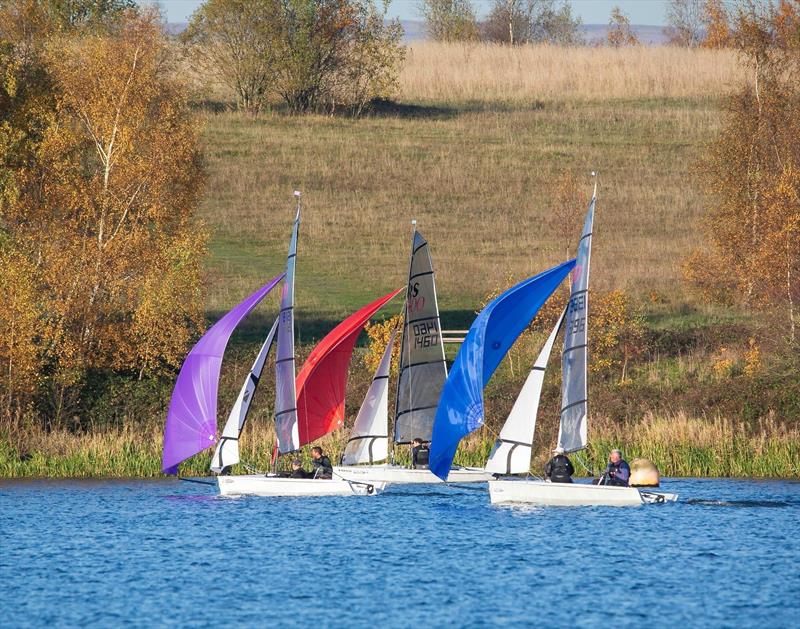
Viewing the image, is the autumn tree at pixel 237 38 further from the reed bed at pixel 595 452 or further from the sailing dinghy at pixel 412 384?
the sailing dinghy at pixel 412 384

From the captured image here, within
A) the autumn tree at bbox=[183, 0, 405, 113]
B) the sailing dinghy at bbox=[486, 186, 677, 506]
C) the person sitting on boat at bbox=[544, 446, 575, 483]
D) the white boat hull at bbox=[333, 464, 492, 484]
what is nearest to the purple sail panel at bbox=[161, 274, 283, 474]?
the white boat hull at bbox=[333, 464, 492, 484]

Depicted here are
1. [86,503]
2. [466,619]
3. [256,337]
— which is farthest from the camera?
[256,337]

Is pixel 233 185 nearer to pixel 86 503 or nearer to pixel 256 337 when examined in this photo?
pixel 256 337

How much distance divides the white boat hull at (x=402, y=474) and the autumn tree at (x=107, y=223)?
12333mm

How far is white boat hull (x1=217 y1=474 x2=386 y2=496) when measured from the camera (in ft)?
142

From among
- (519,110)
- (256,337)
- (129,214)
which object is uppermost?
(519,110)

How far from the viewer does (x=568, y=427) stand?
40.2m

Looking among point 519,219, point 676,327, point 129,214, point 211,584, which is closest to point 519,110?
point 519,219

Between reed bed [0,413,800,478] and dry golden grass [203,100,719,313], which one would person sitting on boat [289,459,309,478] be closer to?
reed bed [0,413,800,478]

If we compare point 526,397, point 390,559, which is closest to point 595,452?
point 526,397

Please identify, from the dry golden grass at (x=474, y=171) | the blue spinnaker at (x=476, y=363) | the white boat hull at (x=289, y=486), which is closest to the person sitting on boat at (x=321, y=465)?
the white boat hull at (x=289, y=486)

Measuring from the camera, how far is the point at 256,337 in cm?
6806

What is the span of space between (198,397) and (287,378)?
2667mm

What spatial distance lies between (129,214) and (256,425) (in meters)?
11.1
